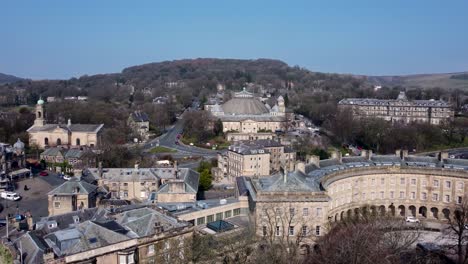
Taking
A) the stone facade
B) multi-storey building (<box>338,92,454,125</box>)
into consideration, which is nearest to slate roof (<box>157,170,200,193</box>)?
the stone facade

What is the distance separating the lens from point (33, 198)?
60.8 metres

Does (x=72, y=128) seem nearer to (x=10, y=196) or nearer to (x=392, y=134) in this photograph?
(x=10, y=196)

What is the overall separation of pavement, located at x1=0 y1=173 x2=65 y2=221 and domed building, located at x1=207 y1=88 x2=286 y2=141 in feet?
149

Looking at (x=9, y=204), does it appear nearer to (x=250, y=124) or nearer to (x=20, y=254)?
(x=20, y=254)

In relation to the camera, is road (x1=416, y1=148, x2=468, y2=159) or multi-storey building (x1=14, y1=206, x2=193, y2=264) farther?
road (x1=416, y1=148, x2=468, y2=159)

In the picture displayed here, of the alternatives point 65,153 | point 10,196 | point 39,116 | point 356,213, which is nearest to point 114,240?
point 356,213

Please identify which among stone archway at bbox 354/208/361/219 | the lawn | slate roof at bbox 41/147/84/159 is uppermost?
slate roof at bbox 41/147/84/159

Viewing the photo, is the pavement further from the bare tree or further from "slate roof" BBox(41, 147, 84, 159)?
the bare tree

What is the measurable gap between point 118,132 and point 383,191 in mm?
60602

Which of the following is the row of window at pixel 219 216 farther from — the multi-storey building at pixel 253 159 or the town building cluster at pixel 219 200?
the multi-storey building at pixel 253 159

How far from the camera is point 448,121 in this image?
379 ft

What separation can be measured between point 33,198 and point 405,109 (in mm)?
111533

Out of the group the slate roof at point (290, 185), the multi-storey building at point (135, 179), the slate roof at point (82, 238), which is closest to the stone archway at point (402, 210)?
the slate roof at point (290, 185)

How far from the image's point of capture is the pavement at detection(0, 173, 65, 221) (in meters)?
54.3
